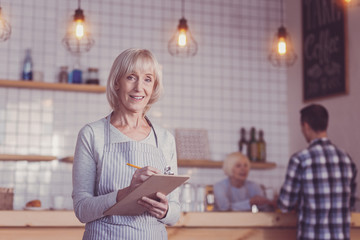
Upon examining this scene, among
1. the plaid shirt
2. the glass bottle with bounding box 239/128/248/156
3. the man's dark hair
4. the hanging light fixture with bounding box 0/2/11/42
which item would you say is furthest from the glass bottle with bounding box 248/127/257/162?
the hanging light fixture with bounding box 0/2/11/42

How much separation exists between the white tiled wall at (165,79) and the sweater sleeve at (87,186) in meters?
3.07

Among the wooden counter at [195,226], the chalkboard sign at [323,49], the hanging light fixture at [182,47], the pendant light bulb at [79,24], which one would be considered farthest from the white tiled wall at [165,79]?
the wooden counter at [195,226]

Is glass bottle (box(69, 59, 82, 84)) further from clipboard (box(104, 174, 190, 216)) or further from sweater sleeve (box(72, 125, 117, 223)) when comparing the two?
clipboard (box(104, 174, 190, 216))

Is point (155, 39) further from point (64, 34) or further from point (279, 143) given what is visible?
point (279, 143)

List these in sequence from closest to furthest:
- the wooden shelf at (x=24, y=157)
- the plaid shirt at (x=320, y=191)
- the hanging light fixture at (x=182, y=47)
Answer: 1. the plaid shirt at (x=320, y=191)
2. the wooden shelf at (x=24, y=157)
3. the hanging light fixture at (x=182, y=47)

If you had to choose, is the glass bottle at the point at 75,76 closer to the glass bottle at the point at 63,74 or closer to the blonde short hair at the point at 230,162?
the glass bottle at the point at 63,74

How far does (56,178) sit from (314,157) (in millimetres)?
2482

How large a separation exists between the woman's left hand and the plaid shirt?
1.56m

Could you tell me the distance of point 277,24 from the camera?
546cm

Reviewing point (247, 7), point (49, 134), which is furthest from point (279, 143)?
point (49, 134)

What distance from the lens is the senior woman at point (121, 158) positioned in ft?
5.12

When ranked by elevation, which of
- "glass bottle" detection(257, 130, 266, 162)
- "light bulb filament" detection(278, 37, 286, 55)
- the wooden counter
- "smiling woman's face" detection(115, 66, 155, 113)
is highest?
"light bulb filament" detection(278, 37, 286, 55)

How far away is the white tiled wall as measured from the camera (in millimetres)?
4582

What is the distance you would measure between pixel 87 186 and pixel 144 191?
22 cm
